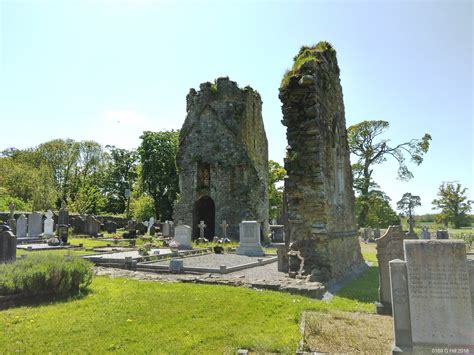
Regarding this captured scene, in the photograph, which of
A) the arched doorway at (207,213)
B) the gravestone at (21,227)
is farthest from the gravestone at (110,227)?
the arched doorway at (207,213)

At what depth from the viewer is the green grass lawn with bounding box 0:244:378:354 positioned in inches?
197

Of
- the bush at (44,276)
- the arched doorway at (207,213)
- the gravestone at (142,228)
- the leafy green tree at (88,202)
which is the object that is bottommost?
the bush at (44,276)

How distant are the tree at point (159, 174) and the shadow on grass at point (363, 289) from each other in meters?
35.7

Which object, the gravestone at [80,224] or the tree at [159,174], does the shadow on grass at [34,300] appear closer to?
the gravestone at [80,224]

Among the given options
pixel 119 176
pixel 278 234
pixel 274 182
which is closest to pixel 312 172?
pixel 278 234

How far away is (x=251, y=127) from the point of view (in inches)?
1198

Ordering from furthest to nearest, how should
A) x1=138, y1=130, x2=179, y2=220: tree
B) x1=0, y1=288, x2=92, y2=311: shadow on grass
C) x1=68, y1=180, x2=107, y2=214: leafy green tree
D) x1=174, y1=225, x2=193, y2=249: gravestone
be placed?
x1=138, y1=130, x2=179, y2=220: tree → x1=68, y1=180, x2=107, y2=214: leafy green tree → x1=174, y1=225, x2=193, y2=249: gravestone → x1=0, y1=288, x2=92, y2=311: shadow on grass

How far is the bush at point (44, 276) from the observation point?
23.8 feet

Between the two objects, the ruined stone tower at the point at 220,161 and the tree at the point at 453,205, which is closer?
the ruined stone tower at the point at 220,161

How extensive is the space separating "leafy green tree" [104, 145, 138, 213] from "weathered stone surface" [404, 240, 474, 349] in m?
51.7

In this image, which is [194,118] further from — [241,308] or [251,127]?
[241,308]

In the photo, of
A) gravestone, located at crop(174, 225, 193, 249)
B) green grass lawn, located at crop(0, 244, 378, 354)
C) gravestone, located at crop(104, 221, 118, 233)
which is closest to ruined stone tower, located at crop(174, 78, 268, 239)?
gravestone, located at crop(174, 225, 193, 249)

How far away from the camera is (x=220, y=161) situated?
28375mm

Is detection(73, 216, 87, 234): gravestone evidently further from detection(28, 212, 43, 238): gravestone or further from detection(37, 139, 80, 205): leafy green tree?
detection(37, 139, 80, 205): leafy green tree
